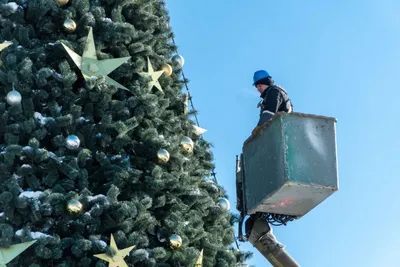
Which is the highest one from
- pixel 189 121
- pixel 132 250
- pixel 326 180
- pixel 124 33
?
pixel 124 33

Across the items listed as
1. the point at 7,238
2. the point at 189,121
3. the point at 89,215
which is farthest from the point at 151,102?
the point at 7,238

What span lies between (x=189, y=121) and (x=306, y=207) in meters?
1.27

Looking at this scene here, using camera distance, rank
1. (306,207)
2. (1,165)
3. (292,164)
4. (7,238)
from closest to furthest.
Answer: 1. (7,238)
2. (1,165)
3. (292,164)
4. (306,207)

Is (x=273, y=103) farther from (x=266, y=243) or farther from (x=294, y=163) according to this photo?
(x=266, y=243)

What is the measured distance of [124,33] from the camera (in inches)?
235

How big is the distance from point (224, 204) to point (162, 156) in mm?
770

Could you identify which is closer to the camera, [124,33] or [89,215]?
[89,215]

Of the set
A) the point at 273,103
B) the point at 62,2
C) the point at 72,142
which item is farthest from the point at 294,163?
the point at 62,2

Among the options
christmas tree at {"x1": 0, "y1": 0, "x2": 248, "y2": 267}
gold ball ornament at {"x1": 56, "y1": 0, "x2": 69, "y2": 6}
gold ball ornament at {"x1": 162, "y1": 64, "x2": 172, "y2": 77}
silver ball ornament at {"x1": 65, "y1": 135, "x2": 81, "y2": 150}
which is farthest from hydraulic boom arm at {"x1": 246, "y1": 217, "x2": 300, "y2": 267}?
gold ball ornament at {"x1": 56, "y1": 0, "x2": 69, "y2": 6}

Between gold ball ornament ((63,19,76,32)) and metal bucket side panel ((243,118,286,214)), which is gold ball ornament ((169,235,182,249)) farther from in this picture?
gold ball ornament ((63,19,76,32))

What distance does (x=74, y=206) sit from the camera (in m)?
4.78

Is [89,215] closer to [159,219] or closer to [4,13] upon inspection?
[159,219]

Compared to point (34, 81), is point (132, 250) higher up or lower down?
lower down

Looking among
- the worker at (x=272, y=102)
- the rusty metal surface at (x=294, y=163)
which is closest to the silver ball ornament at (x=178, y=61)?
the worker at (x=272, y=102)
